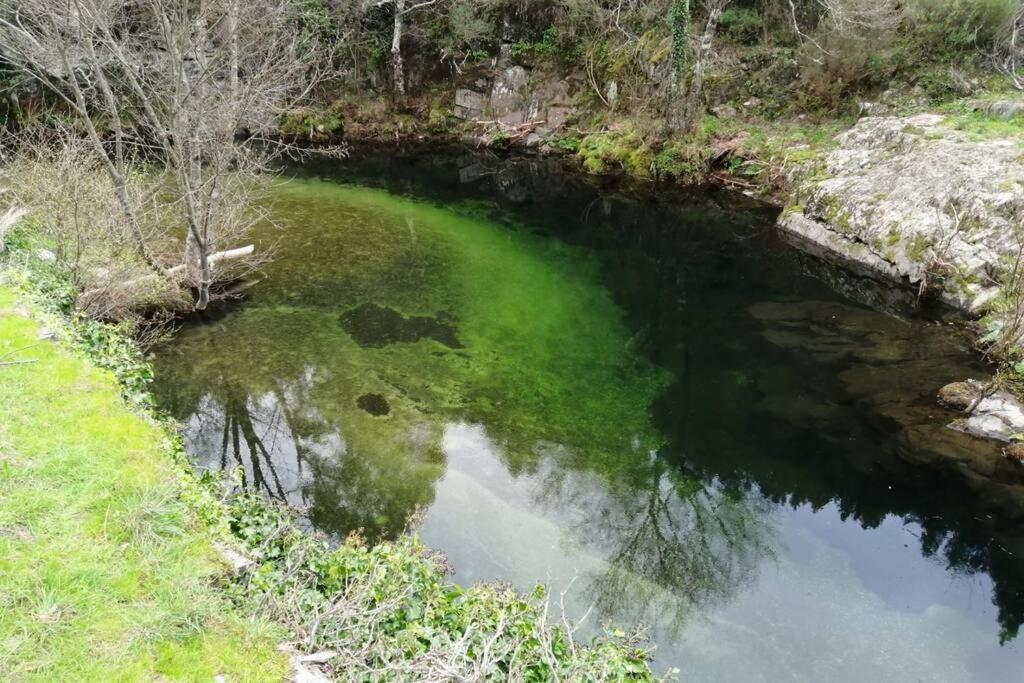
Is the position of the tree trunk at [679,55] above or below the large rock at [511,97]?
above

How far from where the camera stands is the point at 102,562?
17.2 ft

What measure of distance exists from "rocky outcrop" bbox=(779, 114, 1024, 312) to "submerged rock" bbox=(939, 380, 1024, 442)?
369 cm

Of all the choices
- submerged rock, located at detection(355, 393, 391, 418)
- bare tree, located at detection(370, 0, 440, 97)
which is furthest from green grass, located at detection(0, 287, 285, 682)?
bare tree, located at detection(370, 0, 440, 97)

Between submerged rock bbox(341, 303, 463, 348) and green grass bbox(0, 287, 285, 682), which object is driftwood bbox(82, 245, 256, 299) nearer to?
submerged rock bbox(341, 303, 463, 348)

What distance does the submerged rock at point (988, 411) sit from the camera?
10.1 m

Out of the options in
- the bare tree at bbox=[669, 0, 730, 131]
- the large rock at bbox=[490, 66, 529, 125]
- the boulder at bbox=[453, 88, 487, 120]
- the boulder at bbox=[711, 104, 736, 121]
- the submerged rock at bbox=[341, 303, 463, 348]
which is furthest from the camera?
the boulder at bbox=[453, 88, 487, 120]

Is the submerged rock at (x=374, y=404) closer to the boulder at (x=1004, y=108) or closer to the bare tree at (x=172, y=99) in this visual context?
the bare tree at (x=172, y=99)

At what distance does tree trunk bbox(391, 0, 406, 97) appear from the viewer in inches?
1081

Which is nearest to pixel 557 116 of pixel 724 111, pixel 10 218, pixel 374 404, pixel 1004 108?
pixel 724 111

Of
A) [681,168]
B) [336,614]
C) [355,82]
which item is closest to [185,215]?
[336,614]

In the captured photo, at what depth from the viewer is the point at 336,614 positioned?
18.0 feet

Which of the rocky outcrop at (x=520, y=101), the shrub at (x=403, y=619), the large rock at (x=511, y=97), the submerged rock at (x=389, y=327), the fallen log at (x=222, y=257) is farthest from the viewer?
the large rock at (x=511, y=97)

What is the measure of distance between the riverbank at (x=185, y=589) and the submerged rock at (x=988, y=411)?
6956 mm

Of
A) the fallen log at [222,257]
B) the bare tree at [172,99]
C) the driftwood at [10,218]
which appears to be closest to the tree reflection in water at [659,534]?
the bare tree at [172,99]
